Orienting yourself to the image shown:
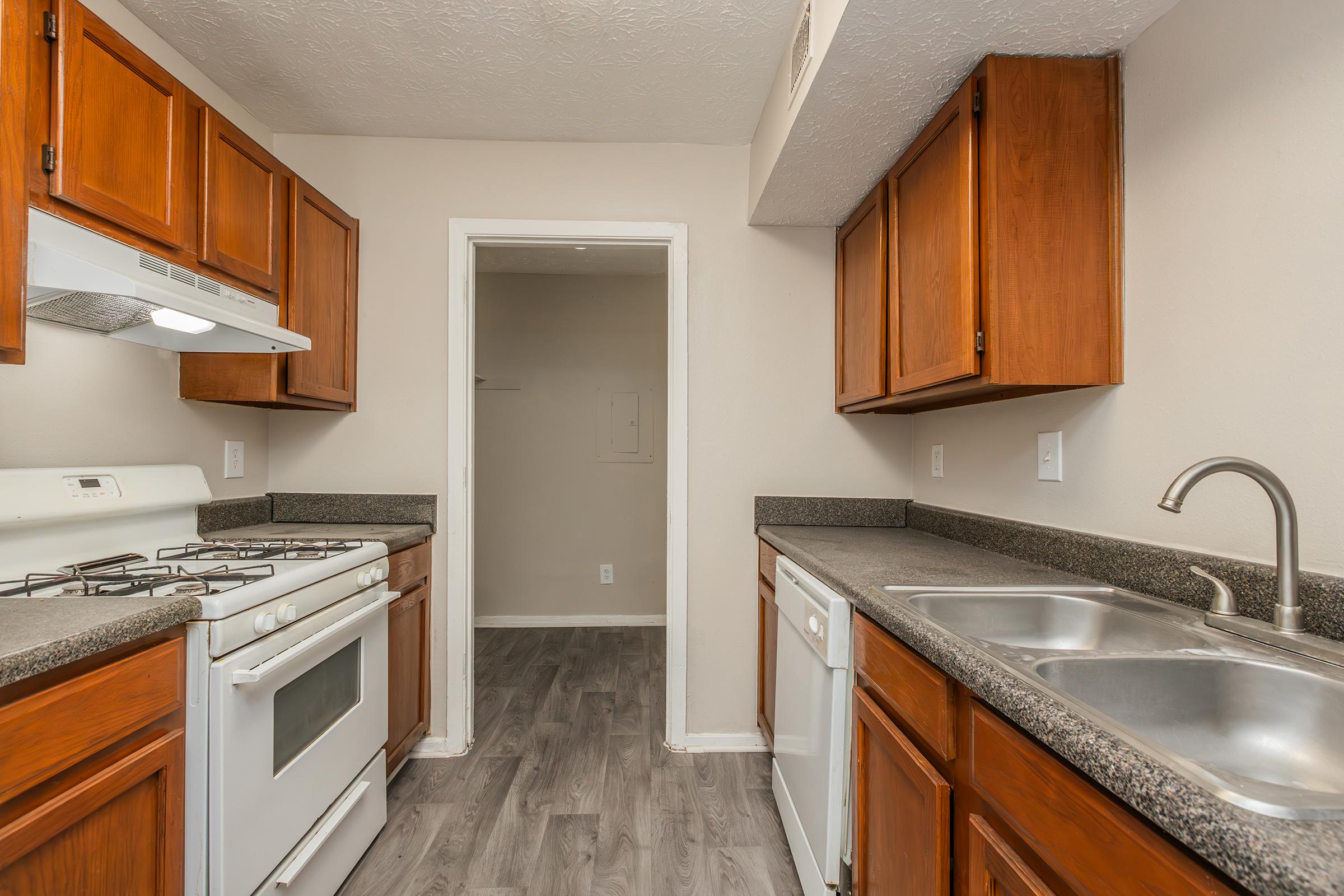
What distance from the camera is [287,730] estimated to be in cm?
136

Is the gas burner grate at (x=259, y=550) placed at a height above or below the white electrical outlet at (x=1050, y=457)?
below

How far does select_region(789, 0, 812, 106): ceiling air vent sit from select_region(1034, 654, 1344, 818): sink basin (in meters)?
1.39

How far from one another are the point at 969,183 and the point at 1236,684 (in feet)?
3.42

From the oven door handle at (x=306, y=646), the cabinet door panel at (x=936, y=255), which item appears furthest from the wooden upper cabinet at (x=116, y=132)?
the cabinet door panel at (x=936, y=255)

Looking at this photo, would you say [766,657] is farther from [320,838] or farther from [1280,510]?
[1280,510]

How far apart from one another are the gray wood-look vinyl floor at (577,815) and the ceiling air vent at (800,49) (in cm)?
210

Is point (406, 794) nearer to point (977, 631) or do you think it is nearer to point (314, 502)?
point (314, 502)

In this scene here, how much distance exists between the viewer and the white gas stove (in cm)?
115

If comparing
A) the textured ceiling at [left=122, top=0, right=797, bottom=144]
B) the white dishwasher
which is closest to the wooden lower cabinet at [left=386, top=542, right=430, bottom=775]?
the white dishwasher

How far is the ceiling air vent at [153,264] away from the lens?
4.43 ft

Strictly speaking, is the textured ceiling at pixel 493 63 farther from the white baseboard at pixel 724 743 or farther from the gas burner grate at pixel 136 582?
the white baseboard at pixel 724 743

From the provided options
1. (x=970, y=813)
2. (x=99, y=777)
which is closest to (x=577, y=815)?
(x=99, y=777)

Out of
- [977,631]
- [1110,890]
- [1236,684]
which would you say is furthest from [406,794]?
[1236,684]

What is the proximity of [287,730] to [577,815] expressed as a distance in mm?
949
